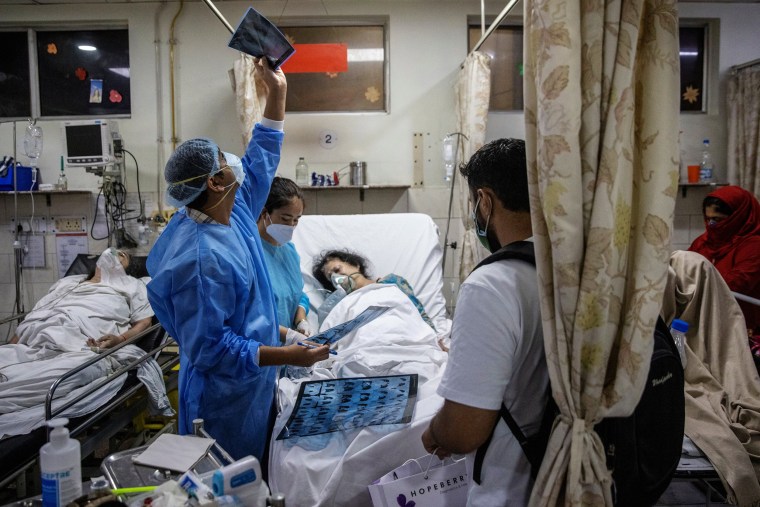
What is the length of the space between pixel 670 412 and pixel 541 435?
318 mm

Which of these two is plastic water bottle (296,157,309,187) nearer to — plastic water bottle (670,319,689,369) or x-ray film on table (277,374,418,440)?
x-ray film on table (277,374,418,440)

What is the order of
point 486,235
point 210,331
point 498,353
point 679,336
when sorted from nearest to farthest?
1. point 498,353
2. point 486,235
3. point 210,331
4. point 679,336

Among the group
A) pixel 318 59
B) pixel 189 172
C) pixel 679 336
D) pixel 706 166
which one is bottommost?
pixel 679 336

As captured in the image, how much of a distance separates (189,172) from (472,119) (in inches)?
109

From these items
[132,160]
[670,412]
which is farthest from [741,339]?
[132,160]

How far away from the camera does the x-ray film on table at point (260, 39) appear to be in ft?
6.46

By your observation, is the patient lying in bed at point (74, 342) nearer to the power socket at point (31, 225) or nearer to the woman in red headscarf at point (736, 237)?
the power socket at point (31, 225)

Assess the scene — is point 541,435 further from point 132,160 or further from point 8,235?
point 8,235

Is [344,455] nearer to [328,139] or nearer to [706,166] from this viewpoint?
[328,139]

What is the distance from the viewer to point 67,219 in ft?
15.3

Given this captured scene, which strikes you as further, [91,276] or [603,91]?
[91,276]

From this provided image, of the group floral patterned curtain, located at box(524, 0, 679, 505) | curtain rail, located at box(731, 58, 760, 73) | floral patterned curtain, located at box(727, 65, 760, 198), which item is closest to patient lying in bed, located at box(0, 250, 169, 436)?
floral patterned curtain, located at box(524, 0, 679, 505)

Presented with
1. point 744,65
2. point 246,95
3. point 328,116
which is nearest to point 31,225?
point 246,95

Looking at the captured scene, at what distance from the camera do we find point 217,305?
1637mm
